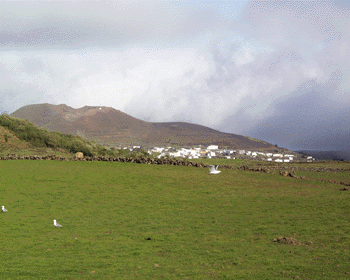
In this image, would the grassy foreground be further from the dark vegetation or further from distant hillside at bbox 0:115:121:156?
the dark vegetation

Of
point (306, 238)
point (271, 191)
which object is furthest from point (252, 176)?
point (306, 238)

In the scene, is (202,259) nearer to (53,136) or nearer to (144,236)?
(144,236)

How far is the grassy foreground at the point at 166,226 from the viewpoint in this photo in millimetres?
7918

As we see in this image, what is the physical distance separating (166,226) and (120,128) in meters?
83.4

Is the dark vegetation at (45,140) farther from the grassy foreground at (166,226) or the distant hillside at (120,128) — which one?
the distant hillside at (120,128)

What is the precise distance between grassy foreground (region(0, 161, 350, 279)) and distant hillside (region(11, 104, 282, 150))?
60.7m

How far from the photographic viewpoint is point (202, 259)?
28.4 ft

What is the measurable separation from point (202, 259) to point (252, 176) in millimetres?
17062

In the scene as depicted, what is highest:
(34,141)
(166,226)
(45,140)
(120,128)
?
(120,128)

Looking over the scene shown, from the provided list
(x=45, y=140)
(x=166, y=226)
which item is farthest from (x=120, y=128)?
(x=166, y=226)

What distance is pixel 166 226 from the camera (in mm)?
12195

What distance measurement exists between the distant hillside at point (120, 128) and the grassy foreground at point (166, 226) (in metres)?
60.7

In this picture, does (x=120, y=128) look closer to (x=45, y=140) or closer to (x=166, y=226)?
(x=45, y=140)

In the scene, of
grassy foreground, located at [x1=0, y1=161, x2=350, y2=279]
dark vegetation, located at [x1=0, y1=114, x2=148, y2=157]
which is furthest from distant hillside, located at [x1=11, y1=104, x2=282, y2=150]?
grassy foreground, located at [x1=0, y1=161, x2=350, y2=279]
